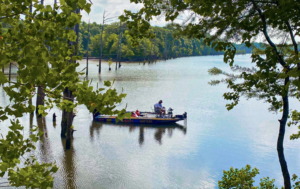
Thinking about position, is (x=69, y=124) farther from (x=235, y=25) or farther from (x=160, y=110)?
(x=235, y=25)

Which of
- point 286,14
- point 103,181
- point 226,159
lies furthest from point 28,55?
point 226,159

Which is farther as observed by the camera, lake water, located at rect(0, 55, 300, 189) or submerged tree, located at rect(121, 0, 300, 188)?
lake water, located at rect(0, 55, 300, 189)

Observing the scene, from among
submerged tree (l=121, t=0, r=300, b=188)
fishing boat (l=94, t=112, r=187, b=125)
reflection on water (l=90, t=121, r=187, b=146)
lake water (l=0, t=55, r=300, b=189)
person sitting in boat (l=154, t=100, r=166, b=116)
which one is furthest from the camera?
person sitting in boat (l=154, t=100, r=166, b=116)

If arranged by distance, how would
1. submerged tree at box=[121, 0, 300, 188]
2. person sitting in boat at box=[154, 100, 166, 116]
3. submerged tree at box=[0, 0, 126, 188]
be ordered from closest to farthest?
submerged tree at box=[0, 0, 126, 188] → submerged tree at box=[121, 0, 300, 188] → person sitting in boat at box=[154, 100, 166, 116]

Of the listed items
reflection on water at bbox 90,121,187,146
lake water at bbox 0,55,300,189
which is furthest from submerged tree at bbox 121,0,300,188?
reflection on water at bbox 90,121,187,146

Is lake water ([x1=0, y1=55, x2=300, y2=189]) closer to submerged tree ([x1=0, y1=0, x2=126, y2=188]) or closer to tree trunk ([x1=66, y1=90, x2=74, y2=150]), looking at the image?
tree trunk ([x1=66, y1=90, x2=74, y2=150])

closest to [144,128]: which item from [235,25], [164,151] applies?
[164,151]

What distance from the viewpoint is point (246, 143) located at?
1756 cm

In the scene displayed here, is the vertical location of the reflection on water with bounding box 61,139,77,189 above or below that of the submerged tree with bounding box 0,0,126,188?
below

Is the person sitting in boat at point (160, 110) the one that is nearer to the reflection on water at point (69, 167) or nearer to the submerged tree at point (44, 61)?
the reflection on water at point (69, 167)

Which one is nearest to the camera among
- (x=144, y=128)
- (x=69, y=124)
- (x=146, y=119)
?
(x=69, y=124)

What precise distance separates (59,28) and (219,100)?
28.3 m

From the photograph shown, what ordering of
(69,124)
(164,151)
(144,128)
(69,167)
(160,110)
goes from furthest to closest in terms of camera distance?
1. (160,110)
2. (144,128)
3. (164,151)
4. (69,124)
5. (69,167)

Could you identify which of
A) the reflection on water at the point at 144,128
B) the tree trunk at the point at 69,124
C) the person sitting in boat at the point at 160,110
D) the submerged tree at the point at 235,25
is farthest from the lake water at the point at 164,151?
the submerged tree at the point at 235,25
